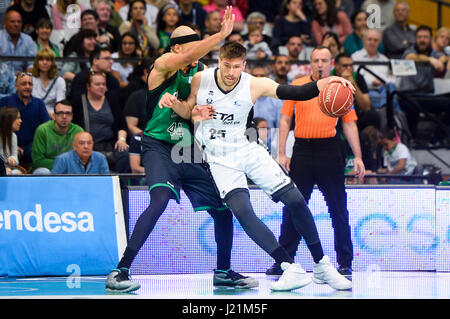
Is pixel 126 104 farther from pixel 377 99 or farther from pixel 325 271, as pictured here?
pixel 325 271

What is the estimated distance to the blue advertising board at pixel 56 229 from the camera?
810 centimetres

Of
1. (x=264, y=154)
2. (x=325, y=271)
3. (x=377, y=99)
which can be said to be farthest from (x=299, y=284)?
(x=377, y=99)

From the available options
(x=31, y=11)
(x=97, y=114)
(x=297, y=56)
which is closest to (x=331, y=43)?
(x=297, y=56)

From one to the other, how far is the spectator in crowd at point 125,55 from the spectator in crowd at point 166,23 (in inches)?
15.6

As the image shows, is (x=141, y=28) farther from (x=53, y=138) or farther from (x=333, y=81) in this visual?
(x=333, y=81)

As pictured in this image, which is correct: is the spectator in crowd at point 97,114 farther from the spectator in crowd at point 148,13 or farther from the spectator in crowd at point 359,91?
the spectator in crowd at point 359,91

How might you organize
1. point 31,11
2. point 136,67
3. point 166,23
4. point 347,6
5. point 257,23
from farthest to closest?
point 347,6
point 257,23
point 31,11
point 166,23
point 136,67

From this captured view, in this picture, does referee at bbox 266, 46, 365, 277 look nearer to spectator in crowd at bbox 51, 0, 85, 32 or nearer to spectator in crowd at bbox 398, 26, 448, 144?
spectator in crowd at bbox 398, 26, 448, 144

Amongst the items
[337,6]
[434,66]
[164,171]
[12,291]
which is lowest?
[12,291]

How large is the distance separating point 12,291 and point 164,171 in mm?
1630

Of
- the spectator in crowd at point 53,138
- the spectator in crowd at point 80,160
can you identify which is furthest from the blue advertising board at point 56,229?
the spectator in crowd at point 53,138

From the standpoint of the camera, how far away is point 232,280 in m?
7.07

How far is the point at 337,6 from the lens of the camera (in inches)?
578

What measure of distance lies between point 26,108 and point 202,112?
4.58m
